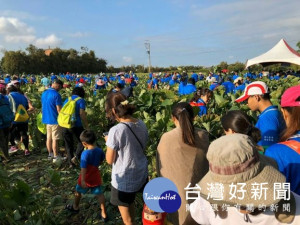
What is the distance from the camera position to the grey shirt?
2637 millimetres

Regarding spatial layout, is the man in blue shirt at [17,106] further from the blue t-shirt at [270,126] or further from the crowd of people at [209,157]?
the blue t-shirt at [270,126]

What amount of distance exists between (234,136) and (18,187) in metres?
2.63

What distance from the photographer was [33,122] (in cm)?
766

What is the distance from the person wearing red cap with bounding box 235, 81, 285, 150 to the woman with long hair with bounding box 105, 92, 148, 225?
1103mm

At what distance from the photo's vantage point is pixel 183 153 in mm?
2365

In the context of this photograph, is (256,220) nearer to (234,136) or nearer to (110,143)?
(234,136)

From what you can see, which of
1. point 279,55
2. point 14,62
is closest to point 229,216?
point 279,55

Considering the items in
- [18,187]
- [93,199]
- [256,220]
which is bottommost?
[93,199]

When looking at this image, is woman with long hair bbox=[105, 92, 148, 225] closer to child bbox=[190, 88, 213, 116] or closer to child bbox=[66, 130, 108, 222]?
child bbox=[66, 130, 108, 222]

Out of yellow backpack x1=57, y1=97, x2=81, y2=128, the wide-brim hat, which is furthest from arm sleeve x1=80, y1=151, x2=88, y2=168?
the wide-brim hat

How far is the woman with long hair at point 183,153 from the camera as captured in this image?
2.35 meters

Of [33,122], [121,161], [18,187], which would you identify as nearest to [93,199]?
[18,187]

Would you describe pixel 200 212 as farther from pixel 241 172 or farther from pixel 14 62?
pixel 14 62

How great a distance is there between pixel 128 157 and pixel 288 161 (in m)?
1.50
